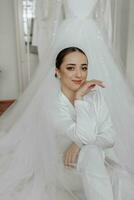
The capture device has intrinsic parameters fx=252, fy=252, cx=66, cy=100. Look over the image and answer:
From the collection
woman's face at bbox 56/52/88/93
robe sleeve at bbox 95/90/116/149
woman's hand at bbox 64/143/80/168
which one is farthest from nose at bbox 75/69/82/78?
woman's hand at bbox 64/143/80/168

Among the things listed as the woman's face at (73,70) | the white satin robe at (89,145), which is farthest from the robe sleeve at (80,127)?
the woman's face at (73,70)

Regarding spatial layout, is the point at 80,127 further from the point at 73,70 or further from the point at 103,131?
the point at 73,70

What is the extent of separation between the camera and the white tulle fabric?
1.04m

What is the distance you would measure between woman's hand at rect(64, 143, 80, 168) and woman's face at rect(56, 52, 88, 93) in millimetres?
261

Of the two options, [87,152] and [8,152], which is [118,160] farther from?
[8,152]

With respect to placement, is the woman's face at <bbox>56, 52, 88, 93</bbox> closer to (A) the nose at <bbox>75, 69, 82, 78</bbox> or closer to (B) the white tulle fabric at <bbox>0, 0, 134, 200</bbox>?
(A) the nose at <bbox>75, 69, 82, 78</bbox>

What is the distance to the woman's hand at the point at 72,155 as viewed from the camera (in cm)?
99

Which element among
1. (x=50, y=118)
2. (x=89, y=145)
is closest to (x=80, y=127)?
(x=89, y=145)

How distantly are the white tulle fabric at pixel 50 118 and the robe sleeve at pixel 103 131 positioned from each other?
194mm

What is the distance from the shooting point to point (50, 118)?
1.13m

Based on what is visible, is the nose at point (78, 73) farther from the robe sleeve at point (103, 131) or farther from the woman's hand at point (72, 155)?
the woman's hand at point (72, 155)

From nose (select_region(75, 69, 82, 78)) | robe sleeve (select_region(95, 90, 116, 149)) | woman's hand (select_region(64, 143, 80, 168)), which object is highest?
nose (select_region(75, 69, 82, 78))

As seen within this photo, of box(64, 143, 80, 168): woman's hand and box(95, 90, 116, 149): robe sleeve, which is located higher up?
box(95, 90, 116, 149): robe sleeve

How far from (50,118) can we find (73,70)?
0.24 meters
